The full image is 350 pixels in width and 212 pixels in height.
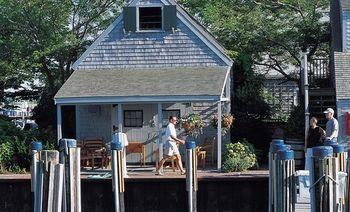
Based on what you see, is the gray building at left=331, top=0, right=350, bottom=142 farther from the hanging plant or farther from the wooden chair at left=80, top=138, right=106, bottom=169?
the wooden chair at left=80, top=138, right=106, bottom=169

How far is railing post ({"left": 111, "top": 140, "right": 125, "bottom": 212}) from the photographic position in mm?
14264

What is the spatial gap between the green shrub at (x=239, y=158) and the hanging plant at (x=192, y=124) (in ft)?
4.65

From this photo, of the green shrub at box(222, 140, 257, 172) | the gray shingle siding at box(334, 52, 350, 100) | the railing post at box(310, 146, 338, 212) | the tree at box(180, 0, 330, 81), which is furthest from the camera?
the tree at box(180, 0, 330, 81)

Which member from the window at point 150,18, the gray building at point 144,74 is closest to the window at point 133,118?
the gray building at point 144,74

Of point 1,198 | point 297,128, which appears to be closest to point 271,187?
point 1,198

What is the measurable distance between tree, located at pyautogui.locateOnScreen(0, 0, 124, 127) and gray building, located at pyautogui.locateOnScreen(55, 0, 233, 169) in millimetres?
3756

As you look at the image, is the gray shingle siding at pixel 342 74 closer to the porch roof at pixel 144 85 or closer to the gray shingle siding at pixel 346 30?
the gray shingle siding at pixel 346 30

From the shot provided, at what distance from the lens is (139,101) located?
2388cm

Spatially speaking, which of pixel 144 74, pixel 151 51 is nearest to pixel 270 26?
pixel 151 51

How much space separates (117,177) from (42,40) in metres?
17.0

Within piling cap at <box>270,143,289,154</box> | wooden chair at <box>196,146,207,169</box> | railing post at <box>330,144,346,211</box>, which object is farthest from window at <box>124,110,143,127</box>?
railing post at <box>330,144,346,211</box>

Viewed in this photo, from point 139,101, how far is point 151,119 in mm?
1623

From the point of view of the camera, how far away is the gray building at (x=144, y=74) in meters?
24.2

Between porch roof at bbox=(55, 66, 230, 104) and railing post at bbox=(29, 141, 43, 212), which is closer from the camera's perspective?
railing post at bbox=(29, 141, 43, 212)
